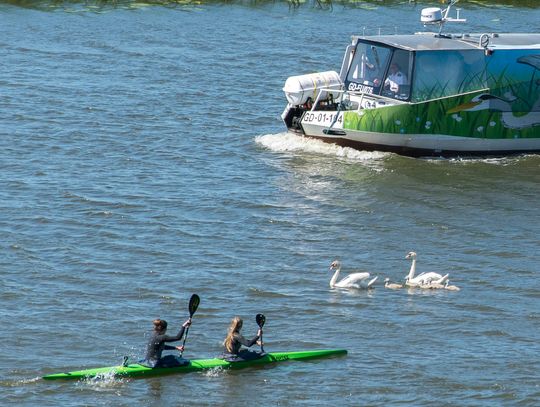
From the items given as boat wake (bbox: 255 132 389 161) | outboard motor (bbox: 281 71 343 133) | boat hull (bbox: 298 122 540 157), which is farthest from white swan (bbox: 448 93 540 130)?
outboard motor (bbox: 281 71 343 133)

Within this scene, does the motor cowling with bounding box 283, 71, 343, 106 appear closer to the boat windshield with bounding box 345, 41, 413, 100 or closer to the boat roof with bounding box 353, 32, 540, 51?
the boat windshield with bounding box 345, 41, 413, 100

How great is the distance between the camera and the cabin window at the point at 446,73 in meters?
31.8

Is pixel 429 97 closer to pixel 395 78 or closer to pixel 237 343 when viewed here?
pixel 395 78

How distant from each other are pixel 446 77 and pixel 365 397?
14.4m

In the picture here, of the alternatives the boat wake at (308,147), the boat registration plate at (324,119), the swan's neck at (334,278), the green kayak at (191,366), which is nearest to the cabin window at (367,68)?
the boat registration plate at (324,119)

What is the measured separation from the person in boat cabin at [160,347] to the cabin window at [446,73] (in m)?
13.9

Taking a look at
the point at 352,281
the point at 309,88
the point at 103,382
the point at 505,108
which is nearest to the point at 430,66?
the point at 505,108

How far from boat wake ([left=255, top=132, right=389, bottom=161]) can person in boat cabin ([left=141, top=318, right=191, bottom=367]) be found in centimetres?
1379

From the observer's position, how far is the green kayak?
19234 millimetres

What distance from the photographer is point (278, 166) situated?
3228 cm

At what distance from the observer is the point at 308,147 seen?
109 ft

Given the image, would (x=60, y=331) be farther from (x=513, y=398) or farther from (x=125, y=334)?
(x=513, y=398)

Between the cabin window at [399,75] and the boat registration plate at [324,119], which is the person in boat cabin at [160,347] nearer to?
the boat registration plate at [324,119]

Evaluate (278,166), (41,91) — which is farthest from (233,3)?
(278,166)
